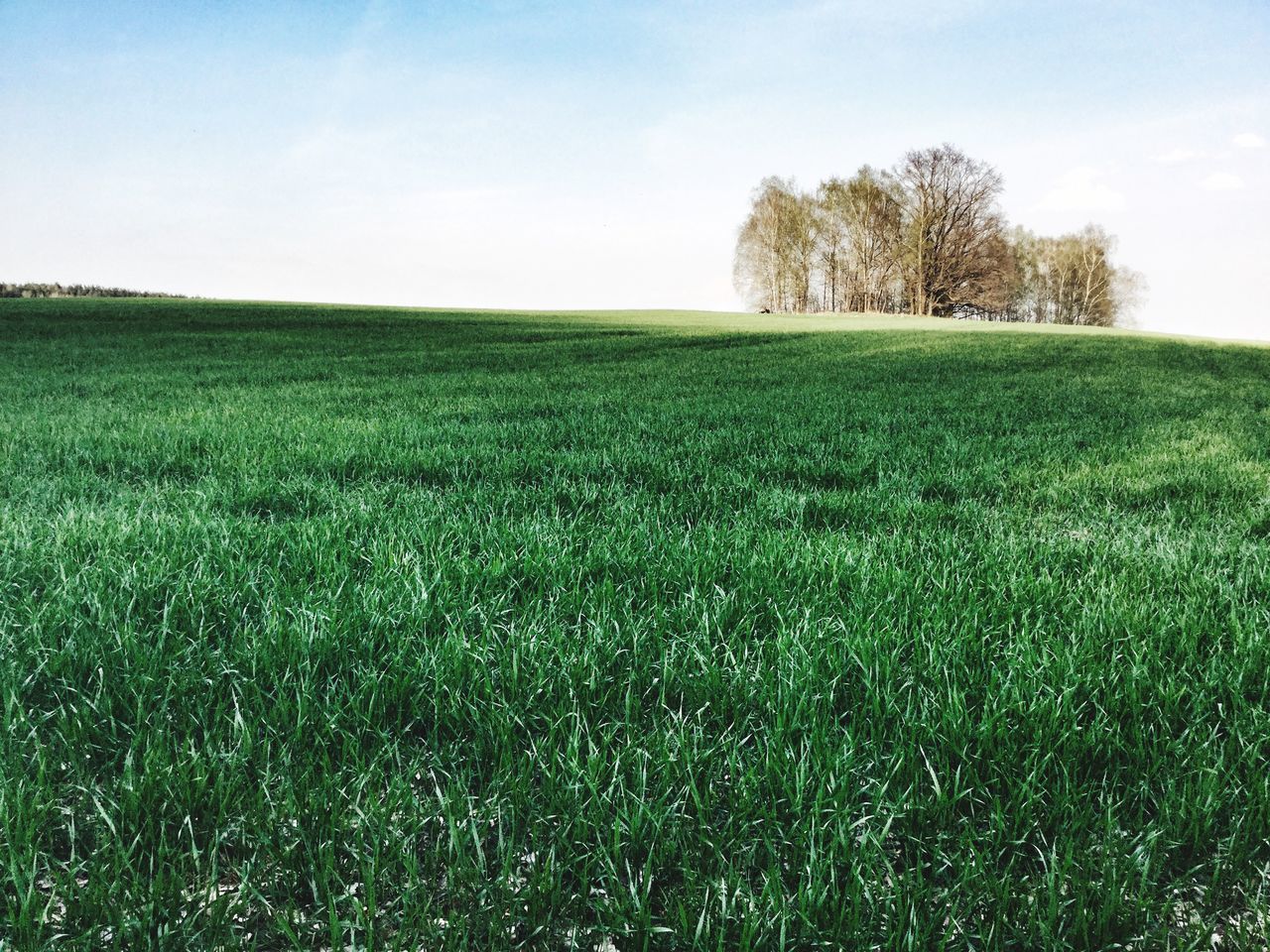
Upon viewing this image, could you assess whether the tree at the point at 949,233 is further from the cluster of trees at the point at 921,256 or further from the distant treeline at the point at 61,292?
the distant treeline at the point at 61,292

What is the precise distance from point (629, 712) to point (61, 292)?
6002 centimetres

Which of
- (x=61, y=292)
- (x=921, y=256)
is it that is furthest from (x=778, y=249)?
(x=61, y=292)

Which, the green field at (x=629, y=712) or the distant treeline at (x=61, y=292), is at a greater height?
the distant treeline at (x=61, y=292)

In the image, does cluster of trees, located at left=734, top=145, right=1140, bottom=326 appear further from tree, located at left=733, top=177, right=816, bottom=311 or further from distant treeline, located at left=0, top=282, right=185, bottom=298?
distant treeline, located at left=0, top=282, right=185, bottom=298

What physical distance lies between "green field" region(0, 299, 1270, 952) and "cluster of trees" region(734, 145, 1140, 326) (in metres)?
54.1

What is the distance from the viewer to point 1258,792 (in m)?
1.57

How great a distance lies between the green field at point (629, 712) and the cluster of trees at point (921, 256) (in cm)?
5406

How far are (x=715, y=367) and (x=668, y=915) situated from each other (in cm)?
1340

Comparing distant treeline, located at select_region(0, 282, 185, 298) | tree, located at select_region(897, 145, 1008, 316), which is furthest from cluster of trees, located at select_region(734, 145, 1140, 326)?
distant treeline, located at select_region(0, 282, 185, 298)

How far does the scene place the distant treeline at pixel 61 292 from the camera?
144 ft

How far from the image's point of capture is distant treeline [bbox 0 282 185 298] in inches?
1730

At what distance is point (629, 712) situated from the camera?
6.06 ft

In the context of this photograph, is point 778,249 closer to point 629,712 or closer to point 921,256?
point 921,256

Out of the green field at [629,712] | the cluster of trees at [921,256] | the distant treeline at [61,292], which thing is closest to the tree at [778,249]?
the cluster of trees at [921,256]
